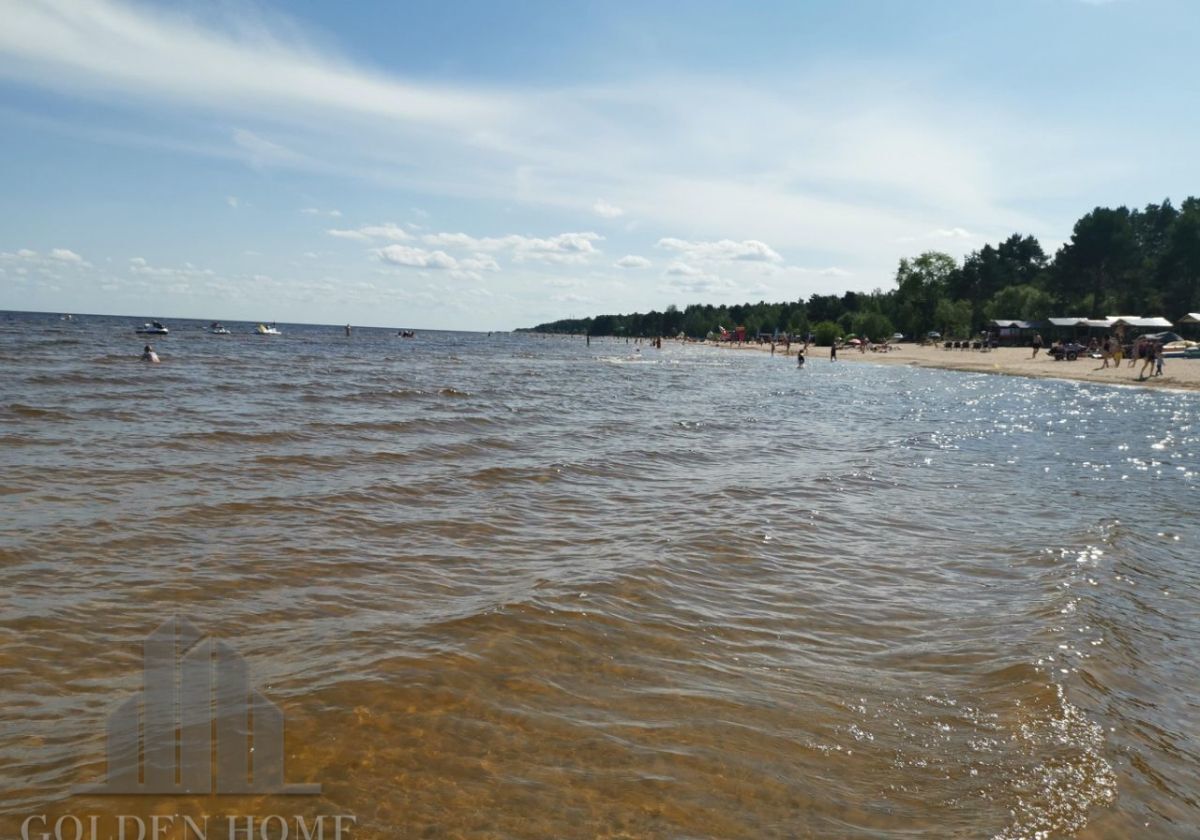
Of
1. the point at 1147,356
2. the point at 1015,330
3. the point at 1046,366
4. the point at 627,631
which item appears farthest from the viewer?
the point at 1015,330

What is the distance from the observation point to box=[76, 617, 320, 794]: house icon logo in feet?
13.1

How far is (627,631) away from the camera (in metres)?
6.32

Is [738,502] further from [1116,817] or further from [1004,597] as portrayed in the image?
[1116,817]

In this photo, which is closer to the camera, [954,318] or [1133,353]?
[1133,353]

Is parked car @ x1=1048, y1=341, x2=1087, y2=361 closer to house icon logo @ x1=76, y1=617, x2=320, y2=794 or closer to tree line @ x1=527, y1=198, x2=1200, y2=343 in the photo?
tree line @ x1=527, y1=198, x2=1200, y2=343

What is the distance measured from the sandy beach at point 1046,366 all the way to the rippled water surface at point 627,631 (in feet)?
122

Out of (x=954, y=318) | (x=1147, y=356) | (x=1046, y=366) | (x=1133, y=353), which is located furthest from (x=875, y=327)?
(x=1147, y=356)

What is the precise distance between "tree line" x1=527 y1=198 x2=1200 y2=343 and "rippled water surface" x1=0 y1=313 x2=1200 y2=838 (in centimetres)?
10013

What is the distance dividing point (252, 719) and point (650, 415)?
873 inches

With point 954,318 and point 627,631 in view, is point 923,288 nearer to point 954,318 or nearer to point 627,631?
point 954,318

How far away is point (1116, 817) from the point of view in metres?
3.88

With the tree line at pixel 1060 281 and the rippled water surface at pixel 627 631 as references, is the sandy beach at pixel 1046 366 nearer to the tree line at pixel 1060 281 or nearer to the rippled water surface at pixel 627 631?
the tree line at pixel 1060 281

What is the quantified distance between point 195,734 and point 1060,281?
427ft

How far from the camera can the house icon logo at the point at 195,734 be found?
3.98 m
